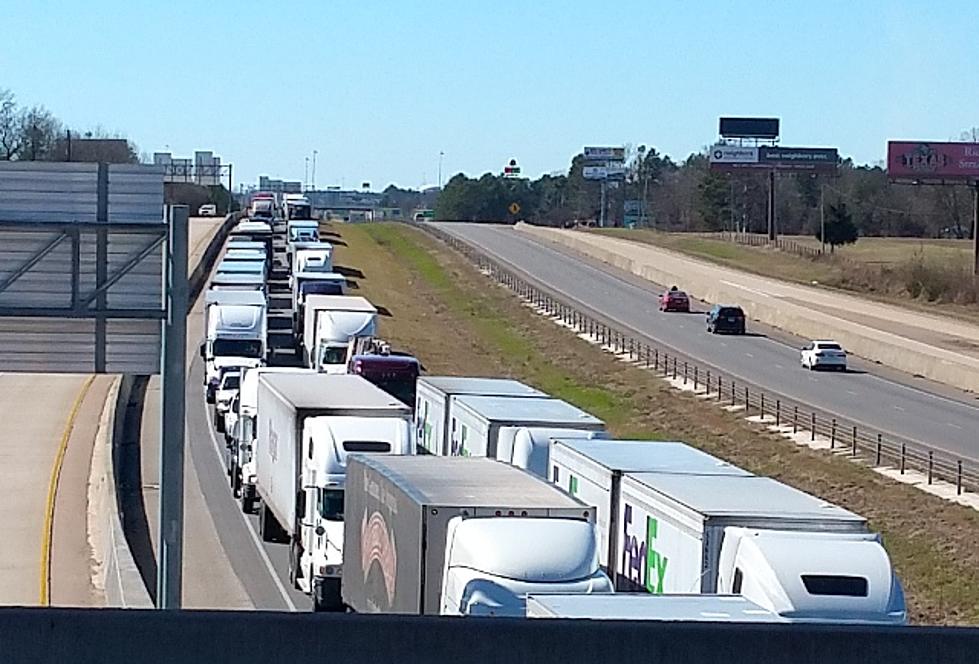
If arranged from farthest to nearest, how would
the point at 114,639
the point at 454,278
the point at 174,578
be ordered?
the point at 454,278 < the point at 174,578 < the point at 114,639

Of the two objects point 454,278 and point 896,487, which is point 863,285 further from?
point 896,487

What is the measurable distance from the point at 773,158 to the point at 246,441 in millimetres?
105858

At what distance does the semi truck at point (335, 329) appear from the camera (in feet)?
153

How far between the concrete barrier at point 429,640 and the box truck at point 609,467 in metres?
8.92

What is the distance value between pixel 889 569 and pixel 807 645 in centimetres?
543

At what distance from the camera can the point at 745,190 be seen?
18350 centimetres

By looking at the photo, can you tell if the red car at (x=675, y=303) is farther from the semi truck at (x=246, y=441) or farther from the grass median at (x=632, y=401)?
the semi truck at (x=246, y=441)

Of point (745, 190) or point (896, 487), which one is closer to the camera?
point (896, 487)

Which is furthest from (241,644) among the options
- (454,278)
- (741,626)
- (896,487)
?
(454,278)

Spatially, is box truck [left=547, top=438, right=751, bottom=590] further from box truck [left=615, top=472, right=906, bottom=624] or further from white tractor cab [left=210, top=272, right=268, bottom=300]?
white tractor cab [left=210, top=272, right=268, bottom=300]

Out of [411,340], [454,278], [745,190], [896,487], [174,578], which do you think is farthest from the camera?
[745,190]

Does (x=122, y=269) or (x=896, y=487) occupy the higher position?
(x=122, y=269)

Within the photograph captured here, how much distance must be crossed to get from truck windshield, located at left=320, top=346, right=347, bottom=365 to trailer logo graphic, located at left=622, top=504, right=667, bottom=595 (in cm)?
2864

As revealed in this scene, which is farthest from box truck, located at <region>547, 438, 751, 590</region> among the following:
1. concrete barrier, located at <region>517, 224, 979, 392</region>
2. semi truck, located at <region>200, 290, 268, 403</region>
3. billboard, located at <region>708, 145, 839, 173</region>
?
billboard, located at <region>708, 145, 839, 173</region>
